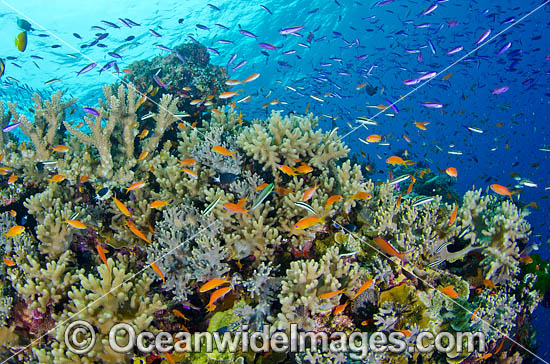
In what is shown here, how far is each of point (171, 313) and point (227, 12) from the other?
2899cm

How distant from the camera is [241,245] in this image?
347cm

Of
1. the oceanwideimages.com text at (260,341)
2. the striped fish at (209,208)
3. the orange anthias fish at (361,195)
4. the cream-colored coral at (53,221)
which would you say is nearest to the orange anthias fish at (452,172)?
the orange anthias fish at (361,195)

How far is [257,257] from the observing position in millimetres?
3514

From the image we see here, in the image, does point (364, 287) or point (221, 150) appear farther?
point (221, 150)

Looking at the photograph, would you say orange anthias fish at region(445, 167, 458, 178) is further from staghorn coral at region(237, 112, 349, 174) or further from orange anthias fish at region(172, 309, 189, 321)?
orange anthias fish at region(172, 309, 189, 321)

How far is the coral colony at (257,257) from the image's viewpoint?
9.57 feet

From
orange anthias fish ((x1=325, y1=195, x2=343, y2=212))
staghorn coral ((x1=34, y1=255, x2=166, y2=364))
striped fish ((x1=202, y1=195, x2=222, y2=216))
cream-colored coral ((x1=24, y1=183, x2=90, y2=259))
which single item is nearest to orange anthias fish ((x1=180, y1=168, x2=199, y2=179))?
striped fish ((x1=202, y1=195, x2=222, y2=216))

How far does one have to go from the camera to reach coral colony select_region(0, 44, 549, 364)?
292 cm

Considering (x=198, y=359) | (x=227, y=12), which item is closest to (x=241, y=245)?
(x=198, y=359)

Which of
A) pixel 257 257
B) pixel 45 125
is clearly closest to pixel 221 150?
pixel 257 257

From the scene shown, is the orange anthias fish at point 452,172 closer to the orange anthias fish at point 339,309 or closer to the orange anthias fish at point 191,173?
the orange anthias fish at point 339,309

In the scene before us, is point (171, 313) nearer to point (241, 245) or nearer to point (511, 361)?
→ point (241, 245)

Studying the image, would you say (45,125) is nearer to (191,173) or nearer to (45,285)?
(45,285)

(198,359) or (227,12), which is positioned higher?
(227,12)
